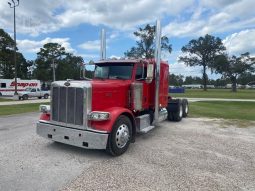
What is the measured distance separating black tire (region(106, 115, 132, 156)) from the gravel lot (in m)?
0.20

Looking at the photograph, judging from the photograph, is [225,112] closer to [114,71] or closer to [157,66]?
[157,66]

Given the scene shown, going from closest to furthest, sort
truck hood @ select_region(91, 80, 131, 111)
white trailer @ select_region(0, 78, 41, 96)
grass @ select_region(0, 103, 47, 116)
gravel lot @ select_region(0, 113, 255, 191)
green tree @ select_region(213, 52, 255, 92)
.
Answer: gravel lot @ select_region(0, 113, 255, 191), truck hood @ select_region(91, 80, 131, 111), grass @ select_region(0, 103, 47, 116), white trailer @ select_region(0, 78, 41, 96), green tree @ select_region(213, 52, 255, 92)

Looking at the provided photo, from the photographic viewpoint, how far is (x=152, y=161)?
617 centimetres

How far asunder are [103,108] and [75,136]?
94 cm

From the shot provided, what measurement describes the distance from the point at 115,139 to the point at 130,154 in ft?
2.00

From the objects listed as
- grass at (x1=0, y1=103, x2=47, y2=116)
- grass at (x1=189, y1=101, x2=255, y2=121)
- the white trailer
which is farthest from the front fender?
the white trailer

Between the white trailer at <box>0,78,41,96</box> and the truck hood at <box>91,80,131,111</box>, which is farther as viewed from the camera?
the white trailer at <box>0,78,41,96</box>

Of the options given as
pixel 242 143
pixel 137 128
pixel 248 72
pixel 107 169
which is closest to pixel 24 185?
pixel 107 169

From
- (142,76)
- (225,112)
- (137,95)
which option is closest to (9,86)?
(225,112)

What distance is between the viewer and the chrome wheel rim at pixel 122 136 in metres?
6.63

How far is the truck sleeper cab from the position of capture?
6289 millimetres

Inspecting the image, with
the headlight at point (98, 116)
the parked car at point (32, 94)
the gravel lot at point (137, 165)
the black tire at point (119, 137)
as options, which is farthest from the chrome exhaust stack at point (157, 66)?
the parked car at point (32, 94)

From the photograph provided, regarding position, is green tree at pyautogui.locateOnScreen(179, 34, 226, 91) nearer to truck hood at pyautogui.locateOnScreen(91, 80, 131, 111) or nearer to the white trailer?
the white trailer

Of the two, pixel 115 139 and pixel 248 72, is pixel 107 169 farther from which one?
pixel 248 72
